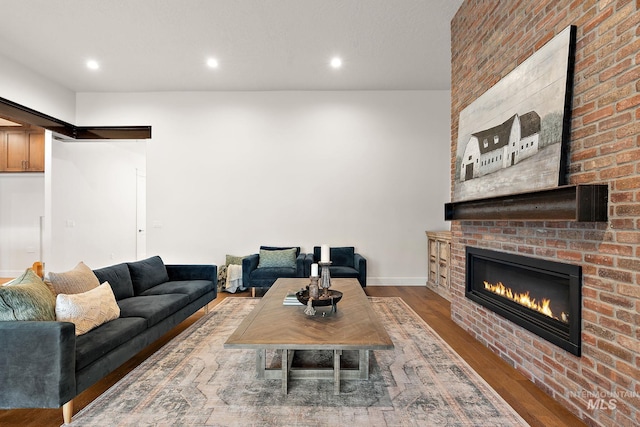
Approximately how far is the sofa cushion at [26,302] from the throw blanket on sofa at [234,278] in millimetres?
2897

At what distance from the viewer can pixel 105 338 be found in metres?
2.12

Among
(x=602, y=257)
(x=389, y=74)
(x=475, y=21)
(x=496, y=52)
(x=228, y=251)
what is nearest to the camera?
(x=602, y=257)

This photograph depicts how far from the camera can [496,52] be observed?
2.72 m

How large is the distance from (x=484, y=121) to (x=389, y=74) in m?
2.44

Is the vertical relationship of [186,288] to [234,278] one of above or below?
above

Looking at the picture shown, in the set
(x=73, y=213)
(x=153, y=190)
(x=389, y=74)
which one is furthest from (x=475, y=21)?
(x=73, y=213)

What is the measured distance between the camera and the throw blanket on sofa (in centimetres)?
496

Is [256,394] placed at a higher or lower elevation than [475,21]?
lower

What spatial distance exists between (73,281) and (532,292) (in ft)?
11.6

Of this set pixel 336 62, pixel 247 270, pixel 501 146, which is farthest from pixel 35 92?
pixel 501 146

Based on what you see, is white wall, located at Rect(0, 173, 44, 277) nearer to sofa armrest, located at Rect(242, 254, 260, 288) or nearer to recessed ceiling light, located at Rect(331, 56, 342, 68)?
sofa armrest, located at Rect(242, 254, 260, 288)

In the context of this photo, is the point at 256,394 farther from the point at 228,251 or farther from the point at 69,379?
the point at 228,251

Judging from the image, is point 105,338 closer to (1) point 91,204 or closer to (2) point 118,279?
(2) point 118,279

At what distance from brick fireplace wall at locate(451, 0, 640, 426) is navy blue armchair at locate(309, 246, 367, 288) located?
2.41 meters
